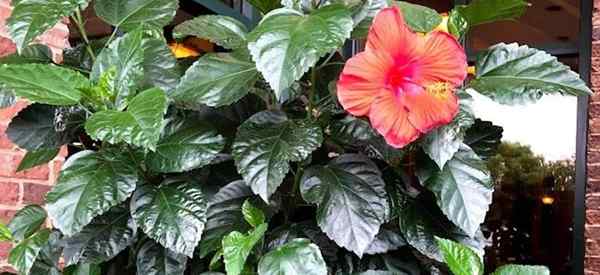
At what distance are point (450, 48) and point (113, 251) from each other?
56 cm

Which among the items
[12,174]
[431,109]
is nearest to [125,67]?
[431,109]

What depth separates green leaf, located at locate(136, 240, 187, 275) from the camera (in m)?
1.13

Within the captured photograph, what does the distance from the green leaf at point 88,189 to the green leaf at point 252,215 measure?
0.15 m

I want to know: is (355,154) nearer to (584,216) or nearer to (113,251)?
(113,251)

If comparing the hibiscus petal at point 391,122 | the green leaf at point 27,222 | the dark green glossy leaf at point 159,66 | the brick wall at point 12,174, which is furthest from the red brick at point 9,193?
the hibiscus petal at point 391,122

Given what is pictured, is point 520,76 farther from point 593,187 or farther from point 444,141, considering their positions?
point 593,187

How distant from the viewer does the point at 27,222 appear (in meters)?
1.29

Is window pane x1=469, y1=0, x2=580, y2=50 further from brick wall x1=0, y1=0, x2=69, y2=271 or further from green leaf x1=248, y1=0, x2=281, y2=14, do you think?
green leaf x1=248, y1=0, x2=281, y2=14

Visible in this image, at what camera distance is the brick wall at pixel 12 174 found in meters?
2.05

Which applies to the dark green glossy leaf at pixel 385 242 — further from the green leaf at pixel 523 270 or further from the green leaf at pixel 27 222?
the green leaf at pixel 27 222

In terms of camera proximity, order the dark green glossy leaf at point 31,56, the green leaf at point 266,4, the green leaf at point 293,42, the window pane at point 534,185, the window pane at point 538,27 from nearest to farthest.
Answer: the green leaf at point 293,42
the green leaf at point 266,4
the dark green glossy leaf at point 31,56
the window pane at point 538,27
the window pane at point 534,185

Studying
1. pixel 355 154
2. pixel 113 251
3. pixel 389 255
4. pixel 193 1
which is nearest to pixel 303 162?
pixel 355 154

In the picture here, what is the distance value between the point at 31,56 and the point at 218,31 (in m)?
0.36

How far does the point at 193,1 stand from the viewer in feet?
9.78
